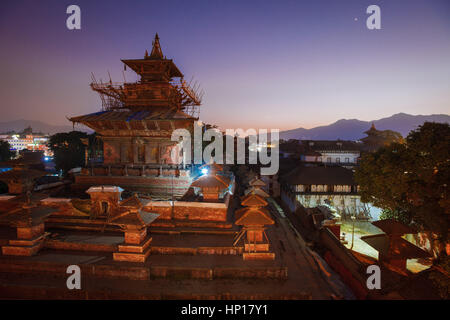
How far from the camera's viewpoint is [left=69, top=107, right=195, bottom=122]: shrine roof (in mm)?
18844

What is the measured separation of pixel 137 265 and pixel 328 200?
2216 cm

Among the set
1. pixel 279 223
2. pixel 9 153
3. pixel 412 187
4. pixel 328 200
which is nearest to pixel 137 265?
pixel 279 223

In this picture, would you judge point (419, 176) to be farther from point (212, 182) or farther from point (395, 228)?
point (212, 182)

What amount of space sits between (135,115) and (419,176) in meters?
22.1

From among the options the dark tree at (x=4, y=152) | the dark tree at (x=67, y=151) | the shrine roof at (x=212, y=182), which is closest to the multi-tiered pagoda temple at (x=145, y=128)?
the shrine roof at (x=212, y=182)

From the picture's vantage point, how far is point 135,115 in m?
19.9

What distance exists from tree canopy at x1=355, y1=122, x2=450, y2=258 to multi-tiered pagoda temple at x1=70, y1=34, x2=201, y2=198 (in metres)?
14.2

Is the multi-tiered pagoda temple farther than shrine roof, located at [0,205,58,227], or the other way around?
the multi-tiered pagoda temple

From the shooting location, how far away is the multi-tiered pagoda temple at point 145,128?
58.5 ft

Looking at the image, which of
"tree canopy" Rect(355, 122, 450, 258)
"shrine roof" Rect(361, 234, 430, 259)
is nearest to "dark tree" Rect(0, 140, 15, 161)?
"tree canopy" Rect(355, 122, 450, 258)

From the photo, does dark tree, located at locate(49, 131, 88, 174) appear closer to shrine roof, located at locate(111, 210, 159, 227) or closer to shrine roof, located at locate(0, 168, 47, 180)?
shrine roof, located at locate(0, 168, 47, 180)

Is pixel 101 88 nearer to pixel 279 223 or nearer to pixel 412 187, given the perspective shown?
pixel 279 223

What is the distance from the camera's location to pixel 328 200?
24359 millimetres
